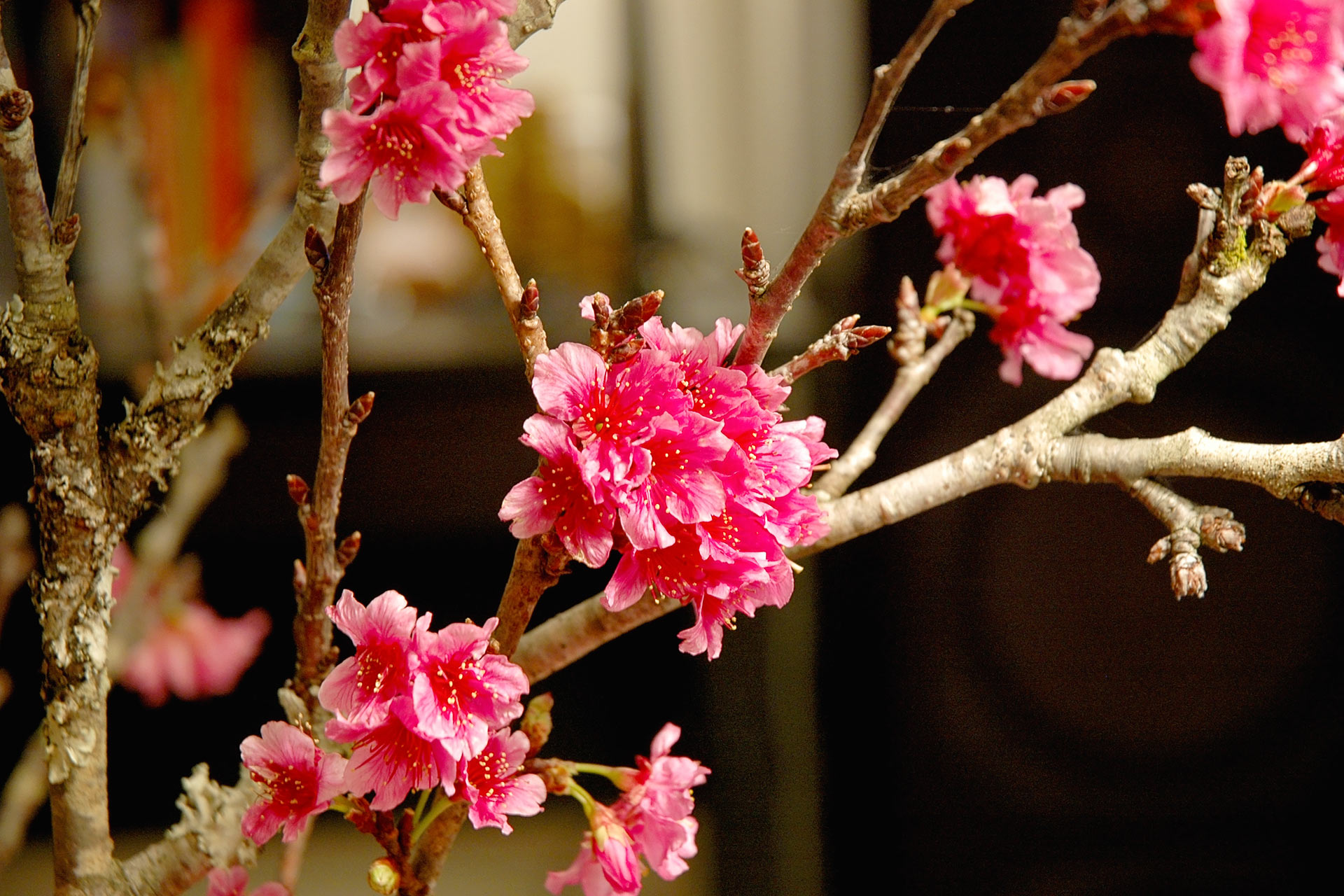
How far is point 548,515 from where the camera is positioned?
34 centimetres

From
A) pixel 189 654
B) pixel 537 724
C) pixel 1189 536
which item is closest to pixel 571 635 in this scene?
pixel 537 724

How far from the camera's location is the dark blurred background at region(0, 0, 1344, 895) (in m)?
0.84

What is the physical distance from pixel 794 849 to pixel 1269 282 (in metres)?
0.71

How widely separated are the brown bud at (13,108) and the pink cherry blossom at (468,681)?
23cm

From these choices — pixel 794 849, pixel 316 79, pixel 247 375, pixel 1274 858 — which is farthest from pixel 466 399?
pixel 1274 858

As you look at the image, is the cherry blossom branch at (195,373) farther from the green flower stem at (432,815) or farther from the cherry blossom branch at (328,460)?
the green flower stem at (432,815)

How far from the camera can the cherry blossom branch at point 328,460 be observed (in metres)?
0.35

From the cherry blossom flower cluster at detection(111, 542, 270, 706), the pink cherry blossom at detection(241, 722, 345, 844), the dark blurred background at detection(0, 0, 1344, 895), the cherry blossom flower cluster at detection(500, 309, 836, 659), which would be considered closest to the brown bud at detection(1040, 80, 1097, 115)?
the cherry blossom flower cluster at detection(500, 309, 836, 659)

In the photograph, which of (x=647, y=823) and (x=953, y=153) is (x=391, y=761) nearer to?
(x=647, y=823)

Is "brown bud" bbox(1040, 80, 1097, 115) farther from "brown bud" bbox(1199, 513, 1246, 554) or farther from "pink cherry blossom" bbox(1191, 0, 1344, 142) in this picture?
"brown bud" bbox(1199, 513, 1246, 554)

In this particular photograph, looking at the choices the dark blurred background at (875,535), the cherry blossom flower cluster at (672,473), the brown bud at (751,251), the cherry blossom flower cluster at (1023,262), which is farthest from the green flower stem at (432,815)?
the dark blurred background at (875,535)

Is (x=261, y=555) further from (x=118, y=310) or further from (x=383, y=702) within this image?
(x=383, y=702)

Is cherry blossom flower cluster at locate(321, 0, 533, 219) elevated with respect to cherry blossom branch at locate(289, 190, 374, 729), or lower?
elevated

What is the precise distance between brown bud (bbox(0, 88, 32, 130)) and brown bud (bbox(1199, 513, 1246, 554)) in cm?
45
